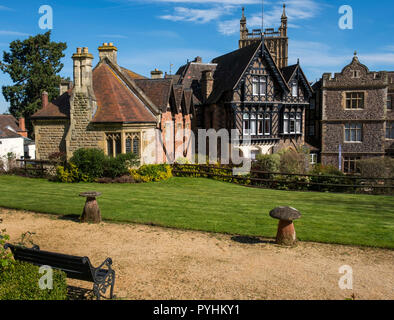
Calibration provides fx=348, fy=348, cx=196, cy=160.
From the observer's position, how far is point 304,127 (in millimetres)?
40188

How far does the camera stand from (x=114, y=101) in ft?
77.9

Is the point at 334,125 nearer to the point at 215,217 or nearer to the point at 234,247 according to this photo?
the point at 215,217

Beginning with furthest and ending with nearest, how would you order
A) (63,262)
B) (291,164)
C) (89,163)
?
1. (291,164)
2. (89,163)
3. (63,262)

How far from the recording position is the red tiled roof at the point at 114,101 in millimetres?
23156

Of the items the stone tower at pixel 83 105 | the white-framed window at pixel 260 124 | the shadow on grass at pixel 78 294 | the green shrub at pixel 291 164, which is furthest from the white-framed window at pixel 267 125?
the shadow on grass at pixel 78 294

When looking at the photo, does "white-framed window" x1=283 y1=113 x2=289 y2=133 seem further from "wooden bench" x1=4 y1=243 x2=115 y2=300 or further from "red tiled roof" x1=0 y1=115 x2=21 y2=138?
"wooden bench" x1=4 y1=243 x2=115 y2=300

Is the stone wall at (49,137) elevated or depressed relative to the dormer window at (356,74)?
depressed

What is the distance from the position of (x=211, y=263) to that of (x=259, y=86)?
2724 centimetres

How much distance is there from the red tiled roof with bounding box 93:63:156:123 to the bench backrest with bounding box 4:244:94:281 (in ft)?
52.0

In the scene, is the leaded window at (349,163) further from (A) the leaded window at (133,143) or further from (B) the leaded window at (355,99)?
(A) the leaded window at (133,143)

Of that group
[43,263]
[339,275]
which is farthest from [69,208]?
[339,275]

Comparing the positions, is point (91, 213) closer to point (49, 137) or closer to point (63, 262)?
point (63, 262)

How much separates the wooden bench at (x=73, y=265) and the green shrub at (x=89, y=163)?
14.0 metres

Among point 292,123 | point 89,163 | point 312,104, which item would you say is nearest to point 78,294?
point 89,163
